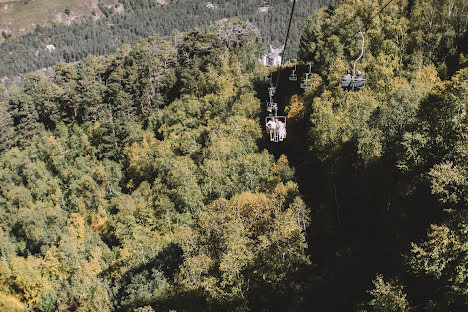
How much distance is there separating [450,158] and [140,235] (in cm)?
3887

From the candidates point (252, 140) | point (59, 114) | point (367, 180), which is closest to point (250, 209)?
point (367, 180)

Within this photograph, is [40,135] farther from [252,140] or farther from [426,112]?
[426,112]

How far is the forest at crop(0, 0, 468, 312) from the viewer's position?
101 ft

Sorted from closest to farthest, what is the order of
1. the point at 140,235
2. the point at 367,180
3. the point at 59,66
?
the point at 367,180 < the point at 140,235 < the point at 59,66

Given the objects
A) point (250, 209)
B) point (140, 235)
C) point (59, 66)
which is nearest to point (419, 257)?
point (250, 209)

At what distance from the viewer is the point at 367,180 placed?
1553 inches

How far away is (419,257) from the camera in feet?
80.0

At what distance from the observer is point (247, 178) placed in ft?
167

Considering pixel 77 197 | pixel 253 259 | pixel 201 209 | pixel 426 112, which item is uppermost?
pixel 426 112

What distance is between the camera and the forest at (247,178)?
101 feet

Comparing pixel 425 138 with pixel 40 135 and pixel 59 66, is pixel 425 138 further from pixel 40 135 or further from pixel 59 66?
pixel 59 66

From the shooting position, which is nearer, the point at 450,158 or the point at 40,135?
the point at 450,158

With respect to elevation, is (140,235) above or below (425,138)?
below

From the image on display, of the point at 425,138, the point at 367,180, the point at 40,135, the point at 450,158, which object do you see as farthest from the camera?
the point at 40,135
